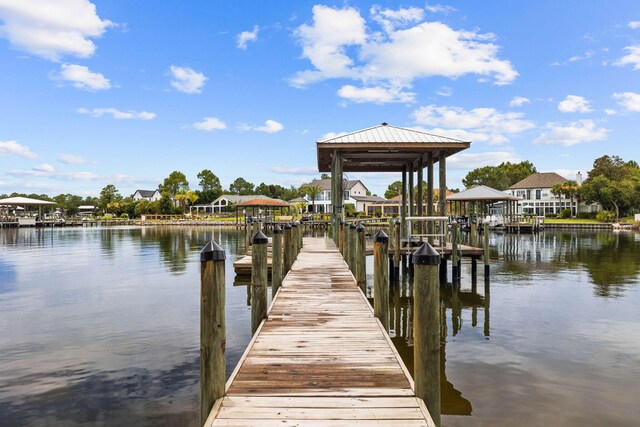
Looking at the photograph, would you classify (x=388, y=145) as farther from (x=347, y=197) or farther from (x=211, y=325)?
(x=347, y=197)

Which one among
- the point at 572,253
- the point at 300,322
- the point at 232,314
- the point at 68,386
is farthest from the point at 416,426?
the point at 572,253

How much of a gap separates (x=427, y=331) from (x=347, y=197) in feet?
265

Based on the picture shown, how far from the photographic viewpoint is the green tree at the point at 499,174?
344 ft

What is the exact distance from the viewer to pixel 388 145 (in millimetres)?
16203

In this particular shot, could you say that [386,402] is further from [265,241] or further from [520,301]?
[520,301]

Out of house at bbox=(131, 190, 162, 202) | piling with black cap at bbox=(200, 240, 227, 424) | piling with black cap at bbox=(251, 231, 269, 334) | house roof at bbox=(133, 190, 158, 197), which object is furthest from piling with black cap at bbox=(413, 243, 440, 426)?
house roof at bbox=(133, 190, 158, 197)

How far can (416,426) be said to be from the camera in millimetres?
3619

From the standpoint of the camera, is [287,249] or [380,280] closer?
[380,280]

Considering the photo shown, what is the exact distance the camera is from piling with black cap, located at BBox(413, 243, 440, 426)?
4.02 metres

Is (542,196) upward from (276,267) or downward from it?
upward

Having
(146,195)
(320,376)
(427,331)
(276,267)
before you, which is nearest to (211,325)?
(320,376)

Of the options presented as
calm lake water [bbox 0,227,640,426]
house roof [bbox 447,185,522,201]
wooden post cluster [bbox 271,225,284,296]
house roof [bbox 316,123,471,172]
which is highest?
house roof [bbox 316,123,471,172]

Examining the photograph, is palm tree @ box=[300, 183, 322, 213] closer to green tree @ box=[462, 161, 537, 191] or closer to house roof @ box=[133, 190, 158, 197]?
green tree @ box=[462, 161, 537, 191]

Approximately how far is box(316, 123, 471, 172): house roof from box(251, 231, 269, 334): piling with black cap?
1001 cm
